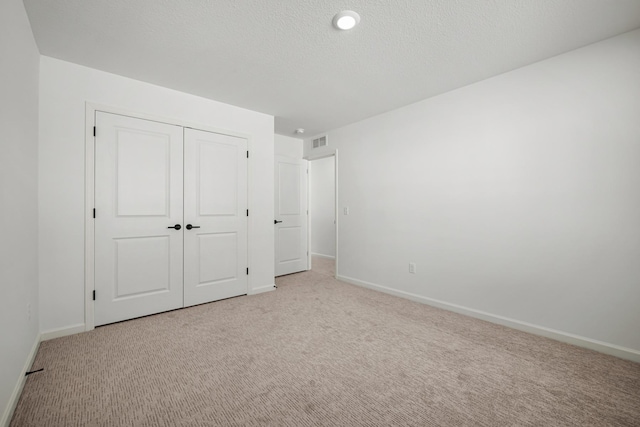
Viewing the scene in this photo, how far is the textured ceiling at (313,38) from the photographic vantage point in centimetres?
179

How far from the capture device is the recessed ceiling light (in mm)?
1806

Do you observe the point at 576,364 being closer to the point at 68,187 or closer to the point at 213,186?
the point at 213,186

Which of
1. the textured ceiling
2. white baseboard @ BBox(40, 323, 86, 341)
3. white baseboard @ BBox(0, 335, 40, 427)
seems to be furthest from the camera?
white baseboard @ BBox(40, 323, 86, 341)

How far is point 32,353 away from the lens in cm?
197

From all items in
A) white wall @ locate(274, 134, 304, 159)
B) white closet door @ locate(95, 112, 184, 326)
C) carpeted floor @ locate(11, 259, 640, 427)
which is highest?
white wall @ locate(274, 134, 304, 159)

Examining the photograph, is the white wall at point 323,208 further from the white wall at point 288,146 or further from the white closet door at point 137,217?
the white closet door at point 137,217

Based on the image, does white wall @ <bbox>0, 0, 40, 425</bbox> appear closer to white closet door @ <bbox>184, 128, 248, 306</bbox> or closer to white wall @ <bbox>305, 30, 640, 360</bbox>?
white closet door @ <bbox>184, 128, 248, 306</bbox>

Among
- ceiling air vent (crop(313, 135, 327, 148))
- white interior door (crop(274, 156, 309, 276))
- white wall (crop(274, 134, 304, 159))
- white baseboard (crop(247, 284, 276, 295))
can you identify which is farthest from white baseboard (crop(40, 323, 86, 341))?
ceiling air vent (crop(313, 135, 327, 148))

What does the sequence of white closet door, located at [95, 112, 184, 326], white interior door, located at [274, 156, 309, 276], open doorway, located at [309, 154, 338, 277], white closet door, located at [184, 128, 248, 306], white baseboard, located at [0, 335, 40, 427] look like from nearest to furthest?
white baseboard, located at [0, 335, 40, 427]
white closet door, located at [95, 112, 184, 326]
white closet door, located at [184, 128, 248, 306]
white interior door, located at [274, 156, 309, 276]
open doorway, located at [309, 154, 338, 277]

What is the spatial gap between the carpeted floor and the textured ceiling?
102 inches

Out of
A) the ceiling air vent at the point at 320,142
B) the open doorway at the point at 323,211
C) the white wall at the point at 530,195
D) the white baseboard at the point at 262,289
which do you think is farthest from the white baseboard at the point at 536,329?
the open doorway at the point at 323,211

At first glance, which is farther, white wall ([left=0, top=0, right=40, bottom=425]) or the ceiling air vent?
the ceiling air vent

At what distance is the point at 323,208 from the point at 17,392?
18.5 feet

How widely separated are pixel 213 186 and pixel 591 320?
410 centimetres
